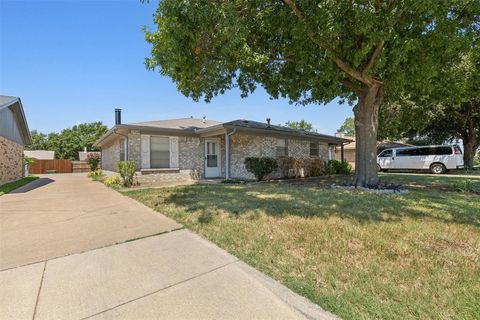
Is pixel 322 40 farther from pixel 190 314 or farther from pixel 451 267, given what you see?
pixel 190 314

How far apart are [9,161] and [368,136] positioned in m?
18.5

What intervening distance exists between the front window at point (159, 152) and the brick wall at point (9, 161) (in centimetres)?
766

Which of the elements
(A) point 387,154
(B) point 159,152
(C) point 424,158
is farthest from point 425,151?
(B) point 159,152

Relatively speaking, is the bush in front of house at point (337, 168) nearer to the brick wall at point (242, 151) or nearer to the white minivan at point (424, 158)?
the white minivan at point (424, 158)

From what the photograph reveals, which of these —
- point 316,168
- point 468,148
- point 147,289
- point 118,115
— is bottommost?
point 147,289

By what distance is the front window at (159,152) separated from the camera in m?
12.8

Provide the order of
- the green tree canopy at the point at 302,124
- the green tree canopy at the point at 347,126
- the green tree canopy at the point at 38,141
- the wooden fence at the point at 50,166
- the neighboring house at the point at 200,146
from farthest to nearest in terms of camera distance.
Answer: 1. the green tree canopy at the point at 347,126
2. the green tree canopy at the point at 302,124
3. the green tree canopy at the point at 38,141
4. the wooden fence at the point at 50,166
5. the neighboring house at the point at 200,146

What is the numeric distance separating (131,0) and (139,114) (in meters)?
14.4

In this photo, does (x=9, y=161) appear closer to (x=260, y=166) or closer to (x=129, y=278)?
(x=260, y=166)

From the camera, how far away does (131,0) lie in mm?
8320

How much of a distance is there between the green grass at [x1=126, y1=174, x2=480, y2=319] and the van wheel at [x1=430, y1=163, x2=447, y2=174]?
1407 cm

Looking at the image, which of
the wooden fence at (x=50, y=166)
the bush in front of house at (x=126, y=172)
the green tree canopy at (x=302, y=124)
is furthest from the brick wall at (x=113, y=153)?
the green tree canopy at (x=302, y=124)

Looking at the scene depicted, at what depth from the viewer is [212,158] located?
14.6m

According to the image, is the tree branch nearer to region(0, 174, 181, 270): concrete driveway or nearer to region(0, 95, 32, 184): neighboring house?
region(0, 174, 181, 270): concrete driveway
